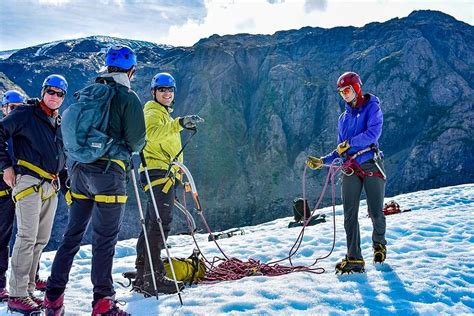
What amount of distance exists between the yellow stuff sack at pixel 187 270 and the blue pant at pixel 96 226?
1.99 meters

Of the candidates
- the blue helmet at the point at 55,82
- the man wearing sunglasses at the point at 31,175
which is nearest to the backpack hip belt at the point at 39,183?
the man wearing sunglasses at the point at 31,175

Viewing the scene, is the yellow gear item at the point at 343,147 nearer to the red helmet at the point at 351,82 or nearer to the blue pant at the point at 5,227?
the red helmet at the point at 351,82

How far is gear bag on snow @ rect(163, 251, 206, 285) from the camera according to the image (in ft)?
22.2

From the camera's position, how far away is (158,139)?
6.05 metres

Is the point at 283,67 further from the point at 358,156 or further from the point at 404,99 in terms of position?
the point at 358,156

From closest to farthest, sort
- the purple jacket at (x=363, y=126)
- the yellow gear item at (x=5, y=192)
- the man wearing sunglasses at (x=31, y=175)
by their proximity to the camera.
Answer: the man wearing sunglasses at (x=31, y=175)
the yellow gear item at (x=5, y=192)
the purple jacket at (x=363, y=126)

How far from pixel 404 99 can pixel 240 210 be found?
37119mm

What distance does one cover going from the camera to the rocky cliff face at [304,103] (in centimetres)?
7025

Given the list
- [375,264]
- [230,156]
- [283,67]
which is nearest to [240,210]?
[230,156]

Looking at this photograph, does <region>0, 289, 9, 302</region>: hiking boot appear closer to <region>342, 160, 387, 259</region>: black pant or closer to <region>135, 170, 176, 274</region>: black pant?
<region>135, 170, 176, 274</region>: black pant

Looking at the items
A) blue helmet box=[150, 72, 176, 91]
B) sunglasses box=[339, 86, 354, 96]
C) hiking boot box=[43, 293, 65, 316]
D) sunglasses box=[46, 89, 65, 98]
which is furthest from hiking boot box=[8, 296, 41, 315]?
sunglasses box=[339, 86, 354, 96]

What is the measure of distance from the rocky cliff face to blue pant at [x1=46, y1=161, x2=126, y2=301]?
64865 mm

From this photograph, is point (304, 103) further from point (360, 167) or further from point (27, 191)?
point (27, 191)

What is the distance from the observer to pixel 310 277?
6.68 m
